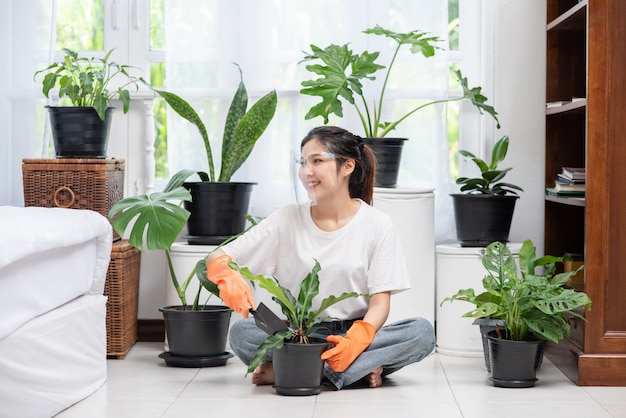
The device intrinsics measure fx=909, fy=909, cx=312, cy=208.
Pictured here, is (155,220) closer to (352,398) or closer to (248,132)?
(248,132)

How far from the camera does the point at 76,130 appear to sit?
3.39 meters

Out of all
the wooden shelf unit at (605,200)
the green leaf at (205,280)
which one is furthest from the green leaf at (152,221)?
the wooden shelf unit at (605,200)

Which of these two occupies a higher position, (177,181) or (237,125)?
(237,125)

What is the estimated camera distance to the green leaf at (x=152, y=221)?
9.39 ft

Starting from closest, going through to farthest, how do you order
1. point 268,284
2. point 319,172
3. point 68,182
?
point 268,284, point 319,172, point 68,182

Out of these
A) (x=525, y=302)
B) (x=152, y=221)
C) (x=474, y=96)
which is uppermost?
(x=474, y=96)

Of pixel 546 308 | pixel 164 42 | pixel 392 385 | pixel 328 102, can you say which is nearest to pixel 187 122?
pixel 164 42

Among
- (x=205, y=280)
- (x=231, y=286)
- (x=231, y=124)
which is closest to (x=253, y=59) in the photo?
(x=231, y=124)

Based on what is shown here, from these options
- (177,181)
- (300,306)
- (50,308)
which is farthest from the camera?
(177,181)

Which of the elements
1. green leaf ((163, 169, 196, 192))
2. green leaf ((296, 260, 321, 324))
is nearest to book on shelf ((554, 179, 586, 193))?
green leaf ((296, 260, 321, 324))

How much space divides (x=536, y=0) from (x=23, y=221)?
2356mm

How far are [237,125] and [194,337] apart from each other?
0.83 meters

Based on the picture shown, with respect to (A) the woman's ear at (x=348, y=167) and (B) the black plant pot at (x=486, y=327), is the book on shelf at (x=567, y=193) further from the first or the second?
(A) the woman's ear at (x=348, y=167)

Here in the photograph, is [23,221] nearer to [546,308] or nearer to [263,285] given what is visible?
[263,285]
